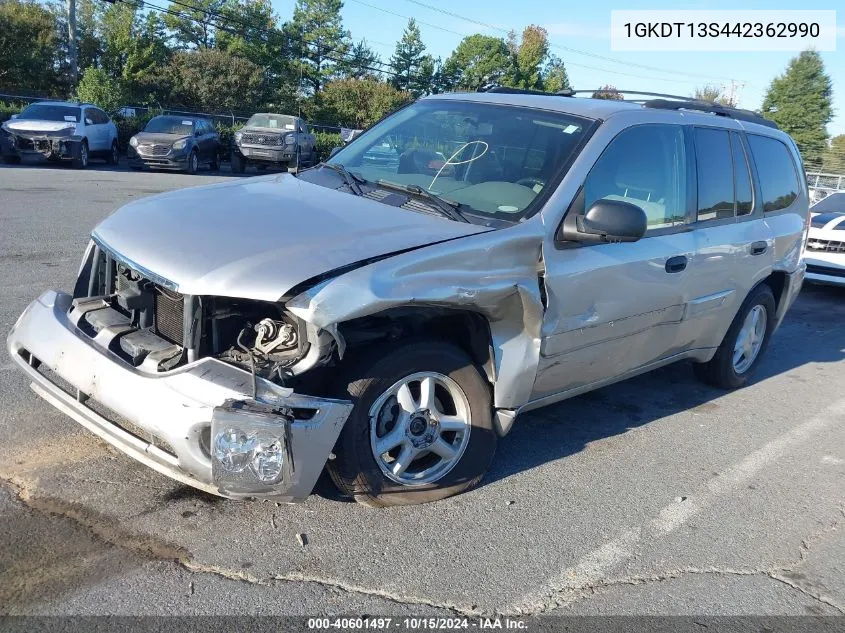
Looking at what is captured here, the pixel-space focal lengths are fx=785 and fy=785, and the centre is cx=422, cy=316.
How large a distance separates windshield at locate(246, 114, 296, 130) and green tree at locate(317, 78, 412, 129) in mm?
24967

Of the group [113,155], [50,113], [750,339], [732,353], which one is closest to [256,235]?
[732,353]

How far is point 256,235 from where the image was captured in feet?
11.0

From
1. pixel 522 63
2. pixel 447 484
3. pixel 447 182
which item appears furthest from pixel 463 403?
pixel 522 63

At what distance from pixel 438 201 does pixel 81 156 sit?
703 inches

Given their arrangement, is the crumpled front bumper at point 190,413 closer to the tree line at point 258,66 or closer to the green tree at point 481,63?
the tree line at point 258,66

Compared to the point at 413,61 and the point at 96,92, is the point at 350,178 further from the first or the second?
the point at 413,61

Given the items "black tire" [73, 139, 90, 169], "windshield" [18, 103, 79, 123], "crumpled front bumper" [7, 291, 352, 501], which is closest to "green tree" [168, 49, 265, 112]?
"windshield" [18, 103, 79, 123]

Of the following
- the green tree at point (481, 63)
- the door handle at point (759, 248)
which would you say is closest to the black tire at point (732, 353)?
the door handle at point (759, 248)

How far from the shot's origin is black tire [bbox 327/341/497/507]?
3.26 meters

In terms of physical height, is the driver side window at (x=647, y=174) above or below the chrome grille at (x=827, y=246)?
above

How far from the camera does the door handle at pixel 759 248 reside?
17.5 ft

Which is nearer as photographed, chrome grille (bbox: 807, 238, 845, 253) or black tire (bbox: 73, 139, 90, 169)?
chrome grille (bbox: 807, 238, 845, 253)

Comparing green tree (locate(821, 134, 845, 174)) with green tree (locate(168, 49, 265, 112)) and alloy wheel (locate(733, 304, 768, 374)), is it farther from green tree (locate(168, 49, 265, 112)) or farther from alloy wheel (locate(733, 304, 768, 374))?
alloy wheel (locate(733, 304, 768, 374))

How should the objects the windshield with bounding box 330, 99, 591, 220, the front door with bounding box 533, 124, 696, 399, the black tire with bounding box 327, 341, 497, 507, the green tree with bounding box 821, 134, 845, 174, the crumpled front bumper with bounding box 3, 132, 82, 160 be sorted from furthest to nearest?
the green tree with bounding box 821, 134, 845, 174 → the crumpled front bumper with bounding box 3, 132, 82, 160 → the windshield with bounding box 330, 99, 591, 220 → the front door with bounding box 533, 124, 696, 399 → the black tire with bounding box 327, 341, 497, 507
